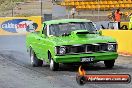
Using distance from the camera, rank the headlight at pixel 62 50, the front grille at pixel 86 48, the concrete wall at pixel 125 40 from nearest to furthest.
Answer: the headlight at pixel 62 50 → the front grille at pixel 86 48 → the concrete wall at pixel 125 40

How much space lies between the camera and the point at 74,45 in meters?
11.9

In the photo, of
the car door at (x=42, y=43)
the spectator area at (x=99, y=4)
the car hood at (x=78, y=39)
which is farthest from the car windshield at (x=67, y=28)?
the spectator area at (x=99, y=4)

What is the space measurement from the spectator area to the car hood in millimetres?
28775

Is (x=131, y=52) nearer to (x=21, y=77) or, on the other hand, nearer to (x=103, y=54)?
(x=103, y=54)

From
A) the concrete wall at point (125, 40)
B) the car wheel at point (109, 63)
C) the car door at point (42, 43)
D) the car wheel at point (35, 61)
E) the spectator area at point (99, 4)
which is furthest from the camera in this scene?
the spectator area at point (99, 4)

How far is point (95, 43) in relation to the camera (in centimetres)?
1201

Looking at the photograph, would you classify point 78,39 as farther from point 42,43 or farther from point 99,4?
point 99,4

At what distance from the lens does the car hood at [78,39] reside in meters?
12.0

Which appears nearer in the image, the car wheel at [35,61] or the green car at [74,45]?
the green car at [74,45]

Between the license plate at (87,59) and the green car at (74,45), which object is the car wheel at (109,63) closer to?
the green car at (74,45)

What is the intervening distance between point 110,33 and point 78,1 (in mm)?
23812

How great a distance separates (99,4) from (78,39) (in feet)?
97.9

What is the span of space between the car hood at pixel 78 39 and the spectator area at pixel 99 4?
28775 mm

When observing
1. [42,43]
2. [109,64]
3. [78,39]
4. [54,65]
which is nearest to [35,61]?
[42,43]
